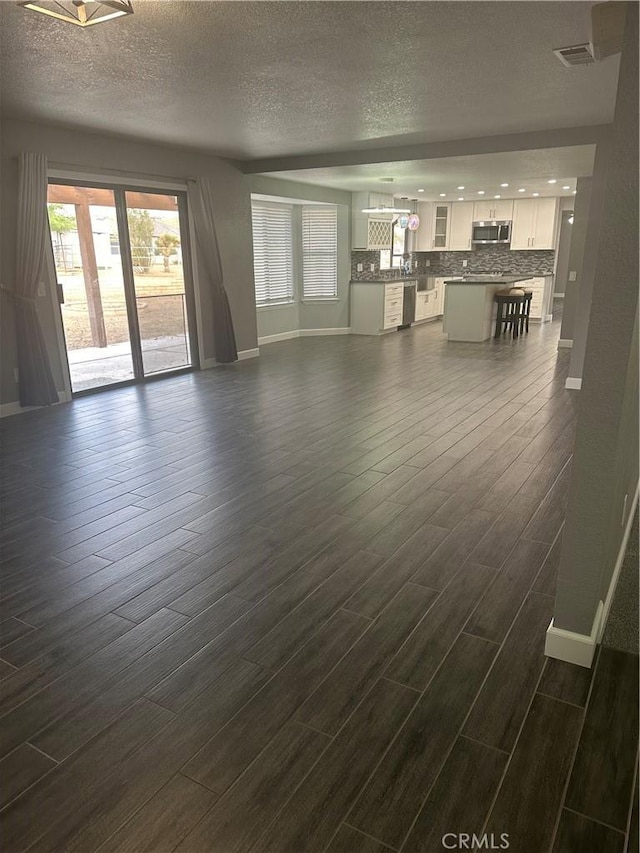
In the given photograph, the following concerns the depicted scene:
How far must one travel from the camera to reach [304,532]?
327 centimetres

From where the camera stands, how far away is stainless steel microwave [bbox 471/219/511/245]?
1206cm

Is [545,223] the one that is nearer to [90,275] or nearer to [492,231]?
[492,231]

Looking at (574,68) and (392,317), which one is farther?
(392,317)

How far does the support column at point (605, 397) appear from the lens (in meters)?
1.74

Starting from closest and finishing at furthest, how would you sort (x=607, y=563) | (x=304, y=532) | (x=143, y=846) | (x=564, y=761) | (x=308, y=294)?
(x=143, y=846) → (x=564, y=761) → (x=607, y=563) → (x=304, y=532) → (x=308, y=294)

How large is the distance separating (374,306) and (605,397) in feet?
29.1

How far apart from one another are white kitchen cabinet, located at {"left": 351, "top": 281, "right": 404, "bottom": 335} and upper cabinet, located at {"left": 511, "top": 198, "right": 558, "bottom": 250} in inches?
124

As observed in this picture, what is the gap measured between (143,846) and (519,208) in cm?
1277

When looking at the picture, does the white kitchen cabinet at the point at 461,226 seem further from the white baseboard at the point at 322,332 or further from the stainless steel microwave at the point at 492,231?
the white baseboard at the point at 322,332

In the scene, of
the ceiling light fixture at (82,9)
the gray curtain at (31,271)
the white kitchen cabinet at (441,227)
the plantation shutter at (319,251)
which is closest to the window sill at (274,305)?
the plantation shutter at (319,251)

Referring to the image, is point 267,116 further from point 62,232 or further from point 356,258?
point 356,258

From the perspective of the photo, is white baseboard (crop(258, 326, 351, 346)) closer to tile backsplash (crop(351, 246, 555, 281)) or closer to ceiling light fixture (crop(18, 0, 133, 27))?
tile backsplash (crop(351, 246, 555, 281))

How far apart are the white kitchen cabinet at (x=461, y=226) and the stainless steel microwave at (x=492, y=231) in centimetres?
22

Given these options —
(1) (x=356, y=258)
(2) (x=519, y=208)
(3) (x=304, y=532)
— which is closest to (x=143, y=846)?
(3) (x=304, y=532)
